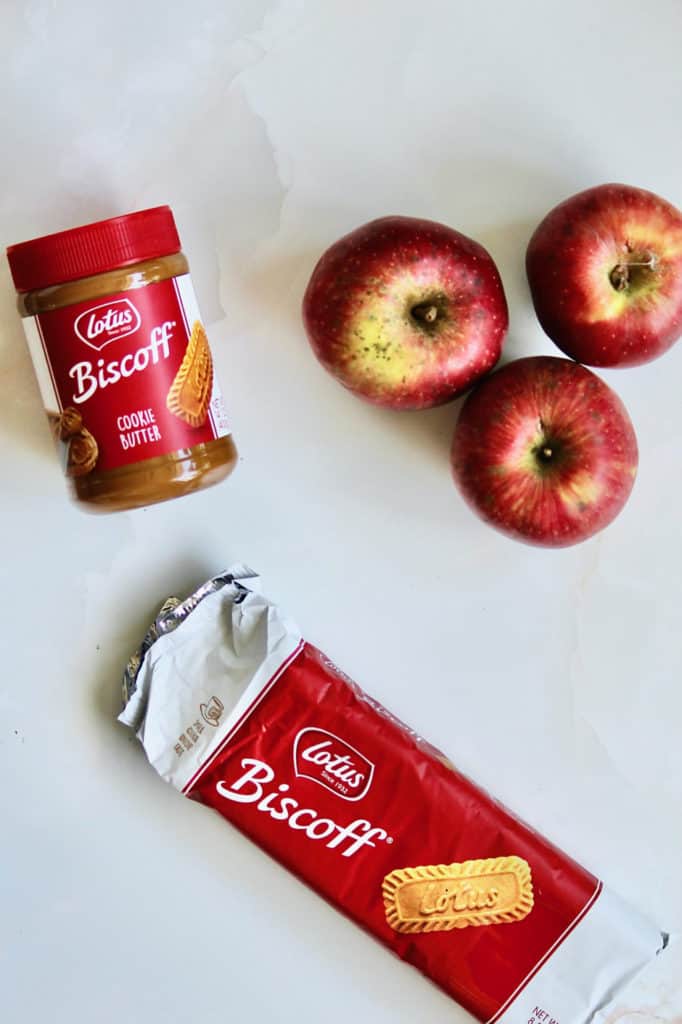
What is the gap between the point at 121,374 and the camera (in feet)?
2.31

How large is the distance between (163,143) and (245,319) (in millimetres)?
164

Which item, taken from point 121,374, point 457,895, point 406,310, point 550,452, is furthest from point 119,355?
point 457,895

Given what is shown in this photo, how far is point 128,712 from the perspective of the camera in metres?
0.79

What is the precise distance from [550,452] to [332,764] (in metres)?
0.31

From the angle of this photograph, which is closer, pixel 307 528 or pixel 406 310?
pixel 406 310

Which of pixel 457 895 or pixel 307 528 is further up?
pixel 307 528

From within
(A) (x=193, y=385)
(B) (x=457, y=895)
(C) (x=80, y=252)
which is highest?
(C) (x=80, y=252)

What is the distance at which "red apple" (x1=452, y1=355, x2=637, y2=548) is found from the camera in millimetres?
725

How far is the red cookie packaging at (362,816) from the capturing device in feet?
2.56

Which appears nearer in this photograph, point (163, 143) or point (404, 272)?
point (404, 272)

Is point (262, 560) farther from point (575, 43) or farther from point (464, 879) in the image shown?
point (575, 43)

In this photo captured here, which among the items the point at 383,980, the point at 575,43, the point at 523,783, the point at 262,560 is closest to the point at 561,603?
the point at 523,783

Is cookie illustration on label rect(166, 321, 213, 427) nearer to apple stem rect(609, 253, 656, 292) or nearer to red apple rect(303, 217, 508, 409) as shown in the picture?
red apple rect(303, 217, 508, 409)

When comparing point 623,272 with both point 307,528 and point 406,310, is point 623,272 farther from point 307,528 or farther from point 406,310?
point 307,528
